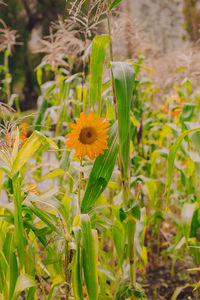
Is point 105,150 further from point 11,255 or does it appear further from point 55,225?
point 11,255

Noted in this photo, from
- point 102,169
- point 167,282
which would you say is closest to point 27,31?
point 167,282

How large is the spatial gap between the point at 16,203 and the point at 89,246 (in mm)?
151

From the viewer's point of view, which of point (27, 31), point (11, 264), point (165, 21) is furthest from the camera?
point (165, 21)

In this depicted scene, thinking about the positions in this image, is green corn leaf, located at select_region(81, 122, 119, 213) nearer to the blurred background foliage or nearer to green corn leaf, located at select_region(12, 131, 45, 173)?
green corn leaf, located at select_region(12, 131, 45, 173)

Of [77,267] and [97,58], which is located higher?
[97,58]

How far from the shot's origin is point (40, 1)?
3.72 meters

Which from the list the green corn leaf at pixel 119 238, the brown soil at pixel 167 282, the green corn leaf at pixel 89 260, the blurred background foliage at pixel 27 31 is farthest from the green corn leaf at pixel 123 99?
the blurred background foliage at pixel 27 31

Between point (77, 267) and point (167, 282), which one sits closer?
point (77, 267)

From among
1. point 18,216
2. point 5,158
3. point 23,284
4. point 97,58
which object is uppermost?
point 97,58

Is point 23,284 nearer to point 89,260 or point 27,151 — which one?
point 89,260

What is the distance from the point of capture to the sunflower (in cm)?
50

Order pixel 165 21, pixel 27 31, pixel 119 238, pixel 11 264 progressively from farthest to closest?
pixel 165 21
pixel 27 31
pixel 119 238
pixel 11 264

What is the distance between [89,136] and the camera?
0.50 metres

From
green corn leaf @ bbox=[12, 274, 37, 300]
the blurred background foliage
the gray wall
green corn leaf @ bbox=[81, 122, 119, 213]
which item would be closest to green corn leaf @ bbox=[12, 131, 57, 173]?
green corn leaf @ bbox=[81, 122, 119, 213]
